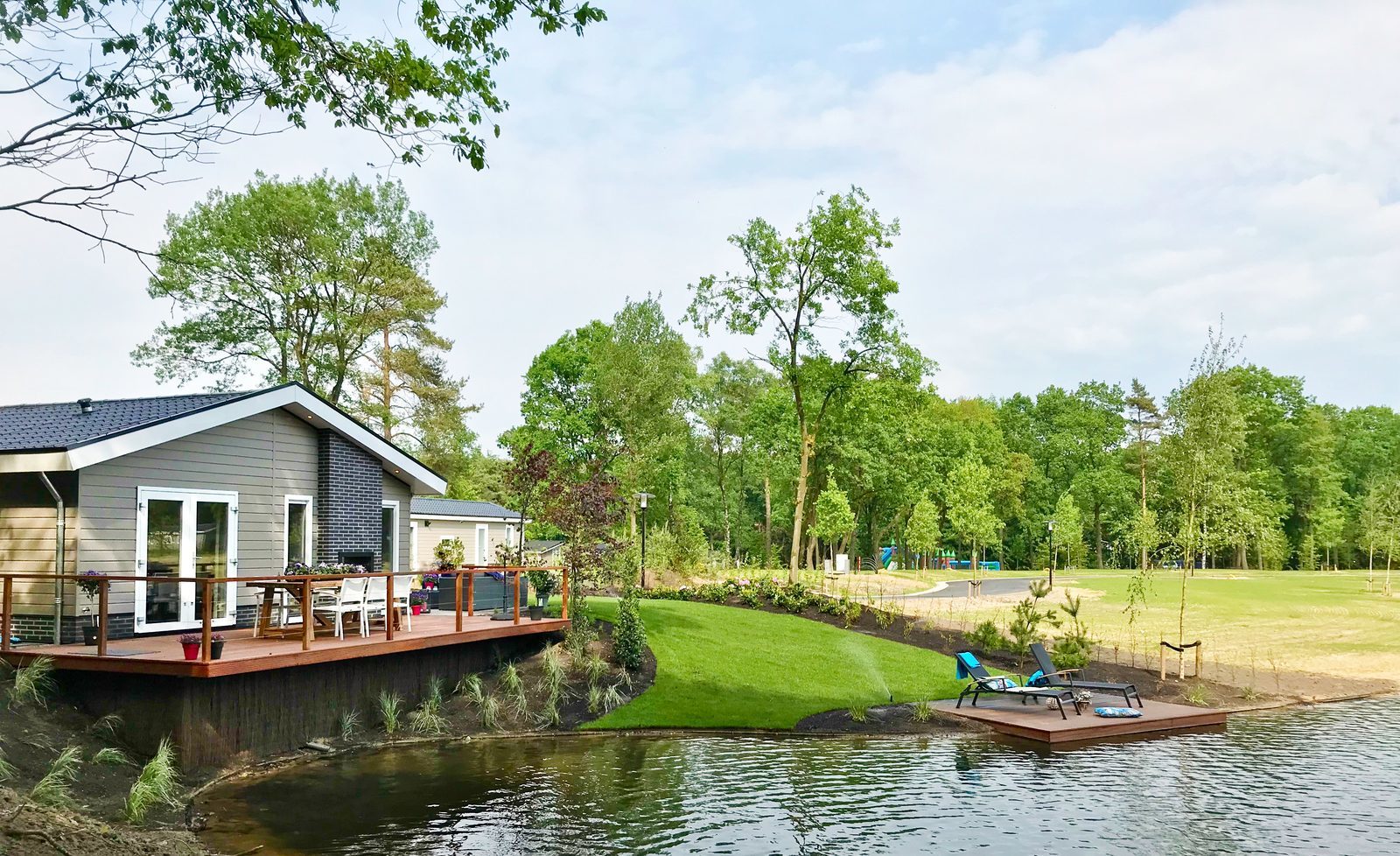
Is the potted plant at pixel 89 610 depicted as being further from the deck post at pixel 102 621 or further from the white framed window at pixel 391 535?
the white framed window at pixel 391 535

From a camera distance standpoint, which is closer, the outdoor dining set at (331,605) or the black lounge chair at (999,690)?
the outdoor dining set at (331,605)

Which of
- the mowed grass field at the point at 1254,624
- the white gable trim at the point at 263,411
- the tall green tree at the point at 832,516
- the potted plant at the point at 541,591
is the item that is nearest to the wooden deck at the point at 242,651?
the potted plant at the point at 541,591

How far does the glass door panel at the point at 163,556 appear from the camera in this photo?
47.4 ft

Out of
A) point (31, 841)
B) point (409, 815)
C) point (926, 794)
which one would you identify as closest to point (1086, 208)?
point (926, 794)

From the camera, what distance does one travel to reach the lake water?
31.6ft

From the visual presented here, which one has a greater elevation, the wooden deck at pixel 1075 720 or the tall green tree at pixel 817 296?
the tall green tree at pixel 817 296

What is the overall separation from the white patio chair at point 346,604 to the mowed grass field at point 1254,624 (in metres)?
16.5

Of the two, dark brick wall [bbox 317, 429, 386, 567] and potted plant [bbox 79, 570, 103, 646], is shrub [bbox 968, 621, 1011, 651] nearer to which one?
dark brick wall [bbox 317, 429, 386, 567]

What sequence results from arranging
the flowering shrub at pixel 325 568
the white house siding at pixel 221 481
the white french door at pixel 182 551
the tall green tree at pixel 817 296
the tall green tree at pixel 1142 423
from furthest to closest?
1. the tall green tree at pixel 1142 423
2. the tall green tree at pixel 817 296
3. the flowering shrub at pixel 325 568
4. the white french door at pixel 182 551
5. the white house siding at pixel 221 481

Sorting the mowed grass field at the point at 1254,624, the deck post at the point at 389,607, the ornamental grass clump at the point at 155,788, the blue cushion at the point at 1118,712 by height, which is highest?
the deck post at the point at 389,607

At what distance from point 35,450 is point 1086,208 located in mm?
26284

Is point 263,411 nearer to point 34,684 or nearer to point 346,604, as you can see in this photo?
point 346,604

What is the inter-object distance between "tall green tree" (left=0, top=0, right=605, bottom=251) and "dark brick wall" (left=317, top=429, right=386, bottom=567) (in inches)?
334

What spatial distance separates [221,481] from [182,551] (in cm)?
136
